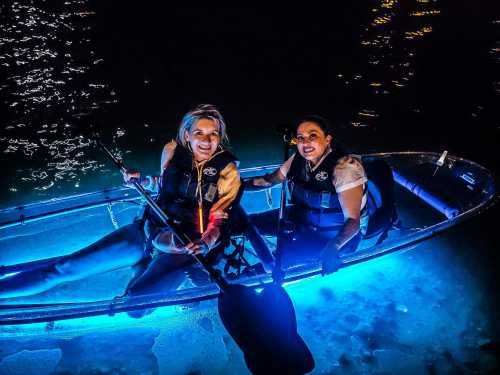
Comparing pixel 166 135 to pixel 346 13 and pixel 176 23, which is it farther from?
pixel 346 13

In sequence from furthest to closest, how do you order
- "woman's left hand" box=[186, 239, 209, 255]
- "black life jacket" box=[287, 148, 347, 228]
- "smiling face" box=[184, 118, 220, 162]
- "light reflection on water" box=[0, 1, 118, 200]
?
"light reflection on water" box=[0, 1, 118, 200] → "black life jacket" box=[287, 148, 347, 228] → "smiling face" box=[184, 118, 220, 162] → "woman's left hand" box=[186, 239, 209, 255]

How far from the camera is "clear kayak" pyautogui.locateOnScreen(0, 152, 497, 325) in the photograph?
10.7 feet

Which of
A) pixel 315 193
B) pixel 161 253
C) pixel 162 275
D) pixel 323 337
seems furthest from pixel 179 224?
pixel 323 337

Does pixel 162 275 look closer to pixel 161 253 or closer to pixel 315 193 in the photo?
pixel 161 253

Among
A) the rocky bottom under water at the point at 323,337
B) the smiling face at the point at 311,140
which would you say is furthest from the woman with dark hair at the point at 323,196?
the rocky bottom under water at the point at 323,337

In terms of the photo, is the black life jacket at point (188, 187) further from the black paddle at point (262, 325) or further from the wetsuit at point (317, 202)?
the wetsuit at point (317, 202)

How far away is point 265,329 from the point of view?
317 cm

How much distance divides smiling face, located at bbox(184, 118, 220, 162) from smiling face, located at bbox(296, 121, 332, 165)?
81 centimetres

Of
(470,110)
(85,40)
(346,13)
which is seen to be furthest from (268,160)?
(346,13)

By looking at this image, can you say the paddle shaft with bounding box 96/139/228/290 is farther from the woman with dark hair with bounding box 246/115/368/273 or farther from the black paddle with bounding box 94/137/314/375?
the woman with dark hair with bounding box 246/115/368/273

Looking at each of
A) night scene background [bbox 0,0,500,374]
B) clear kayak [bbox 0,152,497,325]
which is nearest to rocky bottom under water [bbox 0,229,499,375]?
night scene background [bbox 0,0,500,374]

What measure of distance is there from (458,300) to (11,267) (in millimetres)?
4889

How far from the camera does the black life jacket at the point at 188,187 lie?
3512 mm

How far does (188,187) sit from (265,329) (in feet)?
5.00
